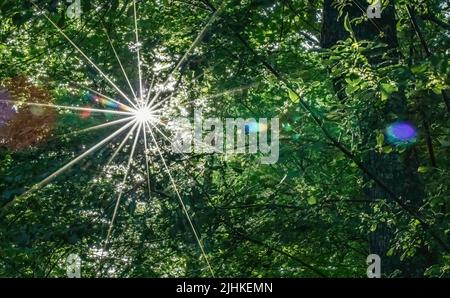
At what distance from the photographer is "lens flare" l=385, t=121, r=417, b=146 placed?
509 cm

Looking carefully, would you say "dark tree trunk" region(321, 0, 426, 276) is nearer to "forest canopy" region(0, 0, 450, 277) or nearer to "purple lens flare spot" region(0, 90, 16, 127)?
"forest canopy" region(0, 0, 450, 277)

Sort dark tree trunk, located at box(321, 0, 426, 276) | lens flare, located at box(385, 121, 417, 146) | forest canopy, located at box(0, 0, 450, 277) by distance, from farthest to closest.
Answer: dark tree trunk, located at box(321, 0, 426, 276) → forest canopy, located at box(0, 0, 450, 277) → lens flare, located at box(385, 121, 417, 146)

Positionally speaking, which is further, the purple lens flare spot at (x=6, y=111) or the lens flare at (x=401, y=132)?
the purple lens flare spot at (x=6, y=111)

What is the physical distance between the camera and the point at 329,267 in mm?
10023

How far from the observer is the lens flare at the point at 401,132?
509cm

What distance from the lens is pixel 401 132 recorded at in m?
5.16

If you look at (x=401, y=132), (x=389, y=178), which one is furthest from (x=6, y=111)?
(x=401, y=132)

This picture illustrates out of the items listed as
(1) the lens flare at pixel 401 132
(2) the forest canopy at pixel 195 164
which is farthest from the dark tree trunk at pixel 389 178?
(1) the lens flare at pixel 401 132

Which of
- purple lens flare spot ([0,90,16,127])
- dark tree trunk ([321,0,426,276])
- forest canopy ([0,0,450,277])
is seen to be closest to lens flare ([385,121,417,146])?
forest canopy ([0,0,450,277])

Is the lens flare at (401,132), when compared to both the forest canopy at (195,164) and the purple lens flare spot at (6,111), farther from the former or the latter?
the purple lens flare spot at (6,111)

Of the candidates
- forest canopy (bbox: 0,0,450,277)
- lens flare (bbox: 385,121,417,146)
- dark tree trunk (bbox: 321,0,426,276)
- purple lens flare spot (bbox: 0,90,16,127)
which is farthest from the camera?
purple lens flare spot (bbox: 0,90,16,127)

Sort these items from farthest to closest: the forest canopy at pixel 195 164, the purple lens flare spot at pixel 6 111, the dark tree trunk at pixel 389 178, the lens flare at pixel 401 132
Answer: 1. the purple lens flare spot at pixel 6 111
2. the dark tree trunk at pixel 389 178
3. the forest canopy at pixel 195 164
4. the lens flare at pixel 401 132

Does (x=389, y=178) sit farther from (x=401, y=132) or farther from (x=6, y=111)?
(x=6, y=111)

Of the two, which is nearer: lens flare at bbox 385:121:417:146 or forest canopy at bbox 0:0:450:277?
lens flare at bbox 385:121:417:146
